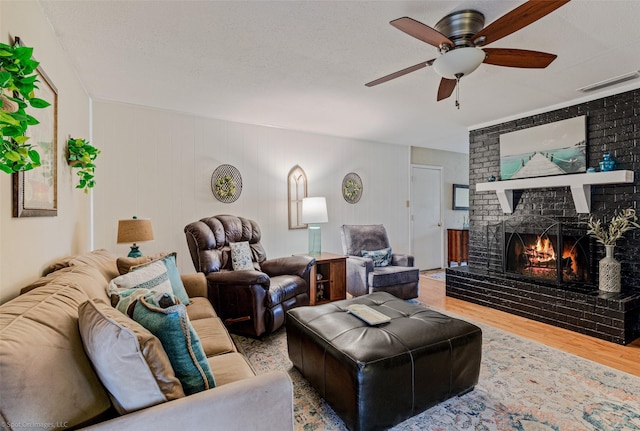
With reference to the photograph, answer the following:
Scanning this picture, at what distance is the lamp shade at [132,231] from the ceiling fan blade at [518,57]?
301 centimetres

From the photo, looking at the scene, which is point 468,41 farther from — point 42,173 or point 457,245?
point 457,245

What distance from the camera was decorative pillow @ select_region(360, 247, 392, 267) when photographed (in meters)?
4.12

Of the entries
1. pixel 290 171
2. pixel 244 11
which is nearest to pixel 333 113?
pixel 290 171

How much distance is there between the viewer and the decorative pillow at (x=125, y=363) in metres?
0.92

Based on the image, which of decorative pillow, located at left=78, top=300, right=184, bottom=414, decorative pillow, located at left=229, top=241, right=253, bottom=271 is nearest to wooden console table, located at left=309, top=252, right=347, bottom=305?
Result: decorative pillow, located at left=229, top=241, right=253, bottom=271

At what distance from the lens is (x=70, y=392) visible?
2.86 ft

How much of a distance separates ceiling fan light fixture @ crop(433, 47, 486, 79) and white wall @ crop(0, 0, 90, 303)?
2165 millimetres

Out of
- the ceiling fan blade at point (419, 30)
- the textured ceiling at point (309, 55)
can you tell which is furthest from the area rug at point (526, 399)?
the textured ceiling at point (309, 55)

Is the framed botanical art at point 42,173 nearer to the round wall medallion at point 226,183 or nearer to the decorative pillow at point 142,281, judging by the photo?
the decorative pillow at point 142,281

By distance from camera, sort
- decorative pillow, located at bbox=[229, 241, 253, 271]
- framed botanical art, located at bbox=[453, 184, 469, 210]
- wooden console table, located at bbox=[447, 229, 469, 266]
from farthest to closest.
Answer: framed botanical art, located at bbox=[453, 184, 469, 210] < wooden console table, located at bbox=[447, 229, 469, 266] < decorative pillow, located at bbox=[229, 241, 253, 271]

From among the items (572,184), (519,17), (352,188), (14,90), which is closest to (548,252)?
(572,184)

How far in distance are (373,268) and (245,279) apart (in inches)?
69.5

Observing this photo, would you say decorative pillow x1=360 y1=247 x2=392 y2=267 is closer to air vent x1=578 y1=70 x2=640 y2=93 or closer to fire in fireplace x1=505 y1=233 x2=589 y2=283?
fire in fireplace x1=505 y1=233 x2=589 y2=283

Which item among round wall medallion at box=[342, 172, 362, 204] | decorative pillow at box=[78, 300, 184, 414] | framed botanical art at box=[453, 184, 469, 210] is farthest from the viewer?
framed botanical art at box=[453, 184, 469, 210]
